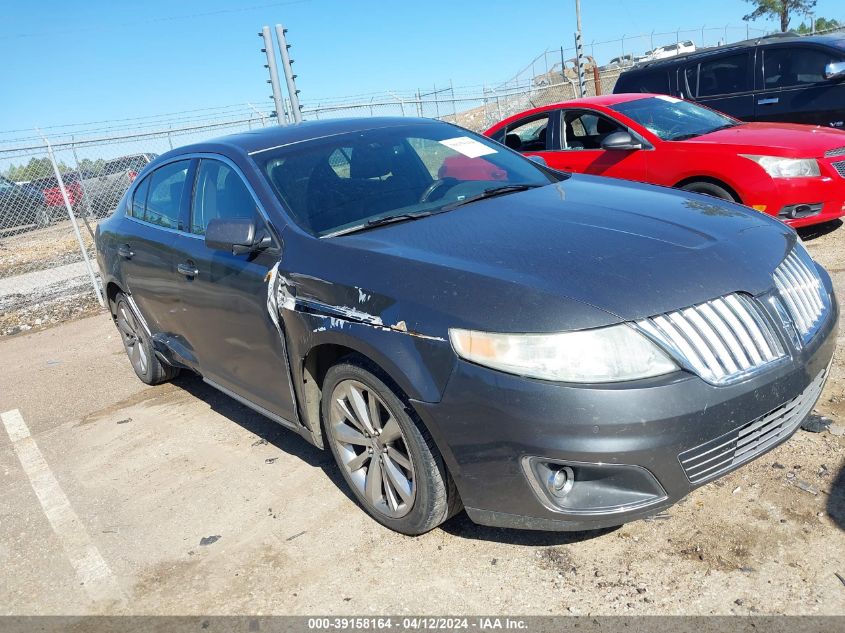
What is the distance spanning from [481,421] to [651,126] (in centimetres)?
548

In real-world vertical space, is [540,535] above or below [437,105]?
below

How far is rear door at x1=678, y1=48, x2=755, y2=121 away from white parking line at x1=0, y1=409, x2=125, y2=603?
27.4 feet

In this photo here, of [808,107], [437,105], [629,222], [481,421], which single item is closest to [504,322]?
[481,421]

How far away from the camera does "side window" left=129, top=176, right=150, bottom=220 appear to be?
480 centimetres

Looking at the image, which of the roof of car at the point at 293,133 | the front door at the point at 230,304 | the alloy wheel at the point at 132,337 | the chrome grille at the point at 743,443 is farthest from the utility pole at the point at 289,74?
the chrome grille at the point at 743,443

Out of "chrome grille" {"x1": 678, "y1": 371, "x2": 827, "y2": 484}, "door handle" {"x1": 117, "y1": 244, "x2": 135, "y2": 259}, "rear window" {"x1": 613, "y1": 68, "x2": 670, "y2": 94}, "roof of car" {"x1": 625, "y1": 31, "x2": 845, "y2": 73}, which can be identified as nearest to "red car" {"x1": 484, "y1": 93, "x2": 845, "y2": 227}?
"roof of car" {"x1": 625, "y1": 31, "x2": 845, "y2": 73}

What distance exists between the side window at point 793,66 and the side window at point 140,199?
7.30 m

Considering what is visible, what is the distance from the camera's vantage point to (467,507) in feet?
8.62

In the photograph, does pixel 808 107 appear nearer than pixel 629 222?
No

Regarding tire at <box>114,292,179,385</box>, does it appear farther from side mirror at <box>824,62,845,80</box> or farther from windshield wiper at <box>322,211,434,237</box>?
side mirror at <box>824,62,845,80</box>

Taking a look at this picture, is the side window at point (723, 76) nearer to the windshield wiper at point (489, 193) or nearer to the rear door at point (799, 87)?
the rear door at point (799, 87)

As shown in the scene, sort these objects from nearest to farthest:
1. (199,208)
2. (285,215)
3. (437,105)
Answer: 1. (285,215)
2. (199,208)
3. (437,105)

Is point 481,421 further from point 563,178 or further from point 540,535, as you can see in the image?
point 563,178

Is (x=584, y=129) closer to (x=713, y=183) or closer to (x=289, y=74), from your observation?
(x=713, y=183)
